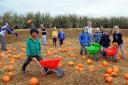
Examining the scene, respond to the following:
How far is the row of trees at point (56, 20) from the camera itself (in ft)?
107

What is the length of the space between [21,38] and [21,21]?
15.0ft

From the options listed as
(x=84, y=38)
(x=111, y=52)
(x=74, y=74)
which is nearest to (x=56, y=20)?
(x=84, y=38)

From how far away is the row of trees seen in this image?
107 feet

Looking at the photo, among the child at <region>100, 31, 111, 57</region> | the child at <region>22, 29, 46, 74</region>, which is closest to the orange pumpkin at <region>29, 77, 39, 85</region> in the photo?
the child at <region>22, 29, 46, 74</region>

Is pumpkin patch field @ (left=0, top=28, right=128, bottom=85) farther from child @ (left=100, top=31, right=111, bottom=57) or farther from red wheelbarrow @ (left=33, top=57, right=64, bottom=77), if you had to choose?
child @ (left=100, top=31, right=111, bottom=57)

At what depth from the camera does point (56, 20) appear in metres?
34.8

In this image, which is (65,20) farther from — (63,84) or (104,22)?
(63,84)

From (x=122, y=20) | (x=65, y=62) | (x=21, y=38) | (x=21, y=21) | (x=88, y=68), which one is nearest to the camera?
(x=88, y=68)

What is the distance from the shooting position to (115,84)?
1117 cm

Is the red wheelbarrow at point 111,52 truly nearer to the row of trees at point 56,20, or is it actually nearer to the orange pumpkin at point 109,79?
the orange pumpkin at point 109,79

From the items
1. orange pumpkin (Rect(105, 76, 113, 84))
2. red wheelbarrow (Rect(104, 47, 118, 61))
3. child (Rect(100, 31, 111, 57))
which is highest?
child (Rect(100, 31, 111, 57))

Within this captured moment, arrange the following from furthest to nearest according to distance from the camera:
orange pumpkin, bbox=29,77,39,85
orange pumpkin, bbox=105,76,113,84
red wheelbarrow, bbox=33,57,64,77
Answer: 1. red wheelbarrow, bbox=33,57,64,77
2. orange pumpkin, bbox=105,76,113,84
3. orange pumpkin, bbox=29,77,39,85

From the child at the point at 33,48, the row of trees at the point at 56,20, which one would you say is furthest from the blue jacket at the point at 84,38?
the row of trees at the point at 56,20

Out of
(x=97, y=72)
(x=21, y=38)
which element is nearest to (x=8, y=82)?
(x=97, y=72)
